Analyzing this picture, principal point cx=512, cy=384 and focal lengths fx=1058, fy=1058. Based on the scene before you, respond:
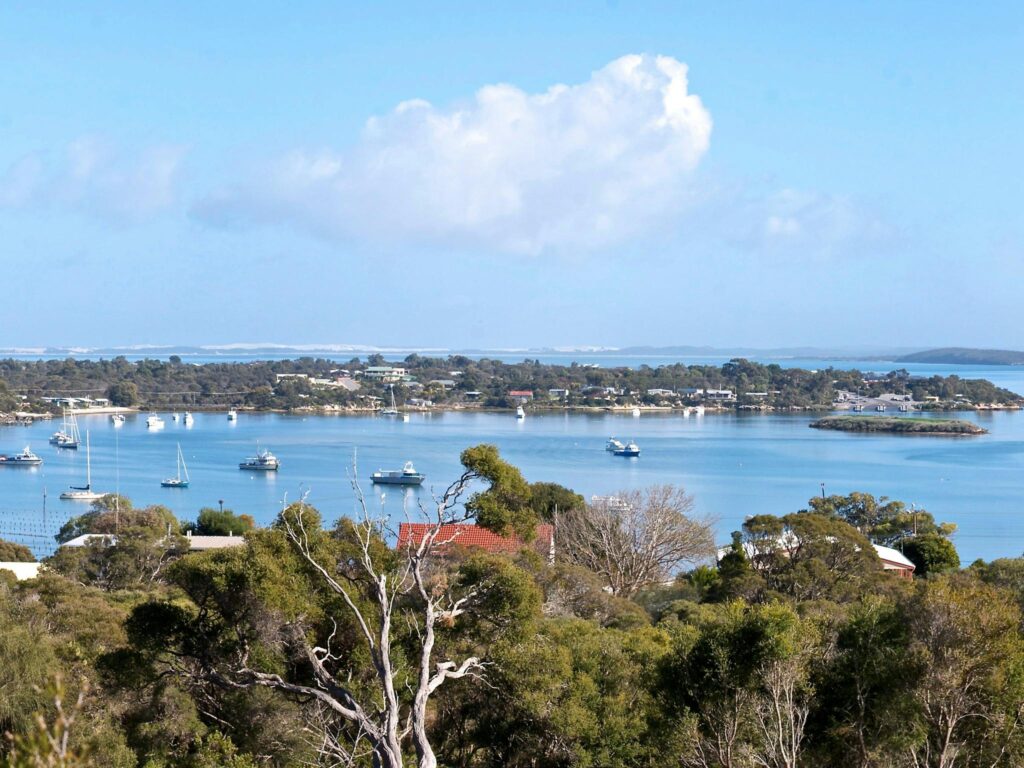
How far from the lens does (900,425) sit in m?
58.7

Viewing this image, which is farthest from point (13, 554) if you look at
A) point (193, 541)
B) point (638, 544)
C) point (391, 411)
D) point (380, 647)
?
point (391, 411)

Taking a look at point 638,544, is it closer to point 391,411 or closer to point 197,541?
point 197,541

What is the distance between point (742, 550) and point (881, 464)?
30.5 metres

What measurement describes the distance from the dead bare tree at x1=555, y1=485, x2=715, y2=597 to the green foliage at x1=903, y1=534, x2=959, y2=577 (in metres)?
4.40

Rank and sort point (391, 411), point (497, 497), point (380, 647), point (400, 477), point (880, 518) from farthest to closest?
point (391, 411) → point (400, 477) → point (880, 518) → point (497, 497) → point (380, 647)

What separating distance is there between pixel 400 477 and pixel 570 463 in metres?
8.10

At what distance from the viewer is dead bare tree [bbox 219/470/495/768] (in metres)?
3.99

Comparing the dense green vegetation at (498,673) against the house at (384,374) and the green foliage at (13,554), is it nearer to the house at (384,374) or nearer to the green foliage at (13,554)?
the green foliage at (13,554)

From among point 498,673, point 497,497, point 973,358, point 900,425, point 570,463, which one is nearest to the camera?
point 497,497

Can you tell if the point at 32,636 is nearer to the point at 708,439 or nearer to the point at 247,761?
the point at 247,761

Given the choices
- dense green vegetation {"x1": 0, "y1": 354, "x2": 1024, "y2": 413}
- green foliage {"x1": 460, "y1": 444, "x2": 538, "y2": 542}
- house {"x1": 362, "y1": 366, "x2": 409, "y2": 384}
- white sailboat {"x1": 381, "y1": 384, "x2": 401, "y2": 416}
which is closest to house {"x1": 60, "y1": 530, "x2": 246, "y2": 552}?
green foliage {"x1": 460, "y1": 444, "x2": 538, "y2": 542}

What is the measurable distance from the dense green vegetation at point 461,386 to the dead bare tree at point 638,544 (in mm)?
56837

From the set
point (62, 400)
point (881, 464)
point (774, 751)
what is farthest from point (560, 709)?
point (62, 400)

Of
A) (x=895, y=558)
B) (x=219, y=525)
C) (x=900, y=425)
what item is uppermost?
(x=895, y=558)
